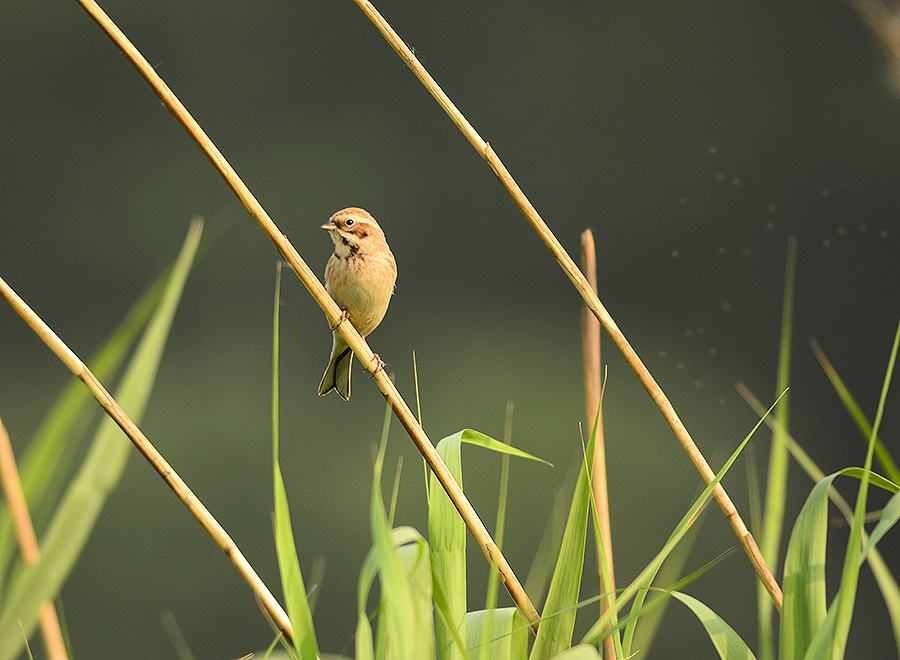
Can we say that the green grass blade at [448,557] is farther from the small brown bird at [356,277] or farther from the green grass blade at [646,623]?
the small brown bird at [356,277]

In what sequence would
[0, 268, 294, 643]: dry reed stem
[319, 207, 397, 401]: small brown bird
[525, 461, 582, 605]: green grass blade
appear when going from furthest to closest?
[319, 207, 397, 401]: small brown bird < [525, 461, 582, 605]: green grass blade < [0, 268, 294, 643]: dry reed stem

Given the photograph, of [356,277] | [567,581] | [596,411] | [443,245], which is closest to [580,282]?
[596,411]

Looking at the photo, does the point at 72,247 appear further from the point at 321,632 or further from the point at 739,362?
the point at 739,362

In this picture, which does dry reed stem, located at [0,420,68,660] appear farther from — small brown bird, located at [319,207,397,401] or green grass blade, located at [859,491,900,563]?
small brown bird, located at [319,207,397,401]

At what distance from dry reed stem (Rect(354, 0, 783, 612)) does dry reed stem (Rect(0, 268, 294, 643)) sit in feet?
0.84

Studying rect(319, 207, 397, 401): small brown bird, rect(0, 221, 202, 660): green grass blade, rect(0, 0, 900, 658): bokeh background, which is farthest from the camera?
rect(0, 0, 900, 658): bokeh background

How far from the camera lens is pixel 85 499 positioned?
1.42 feet

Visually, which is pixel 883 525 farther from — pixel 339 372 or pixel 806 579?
pixel 339 372

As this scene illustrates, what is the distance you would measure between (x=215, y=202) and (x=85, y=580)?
244cm

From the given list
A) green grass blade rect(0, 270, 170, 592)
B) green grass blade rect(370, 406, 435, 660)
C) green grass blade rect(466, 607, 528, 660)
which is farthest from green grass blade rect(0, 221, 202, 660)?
green grass blade rect(466, 607, 528, 660)

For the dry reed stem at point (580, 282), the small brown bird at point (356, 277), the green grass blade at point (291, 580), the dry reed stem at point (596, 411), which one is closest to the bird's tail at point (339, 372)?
the small brown bird at point (356, 277)

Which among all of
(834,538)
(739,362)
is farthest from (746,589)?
(739,362)

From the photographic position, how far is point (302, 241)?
252 inches

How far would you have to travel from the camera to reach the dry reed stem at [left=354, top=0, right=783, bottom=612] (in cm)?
66
